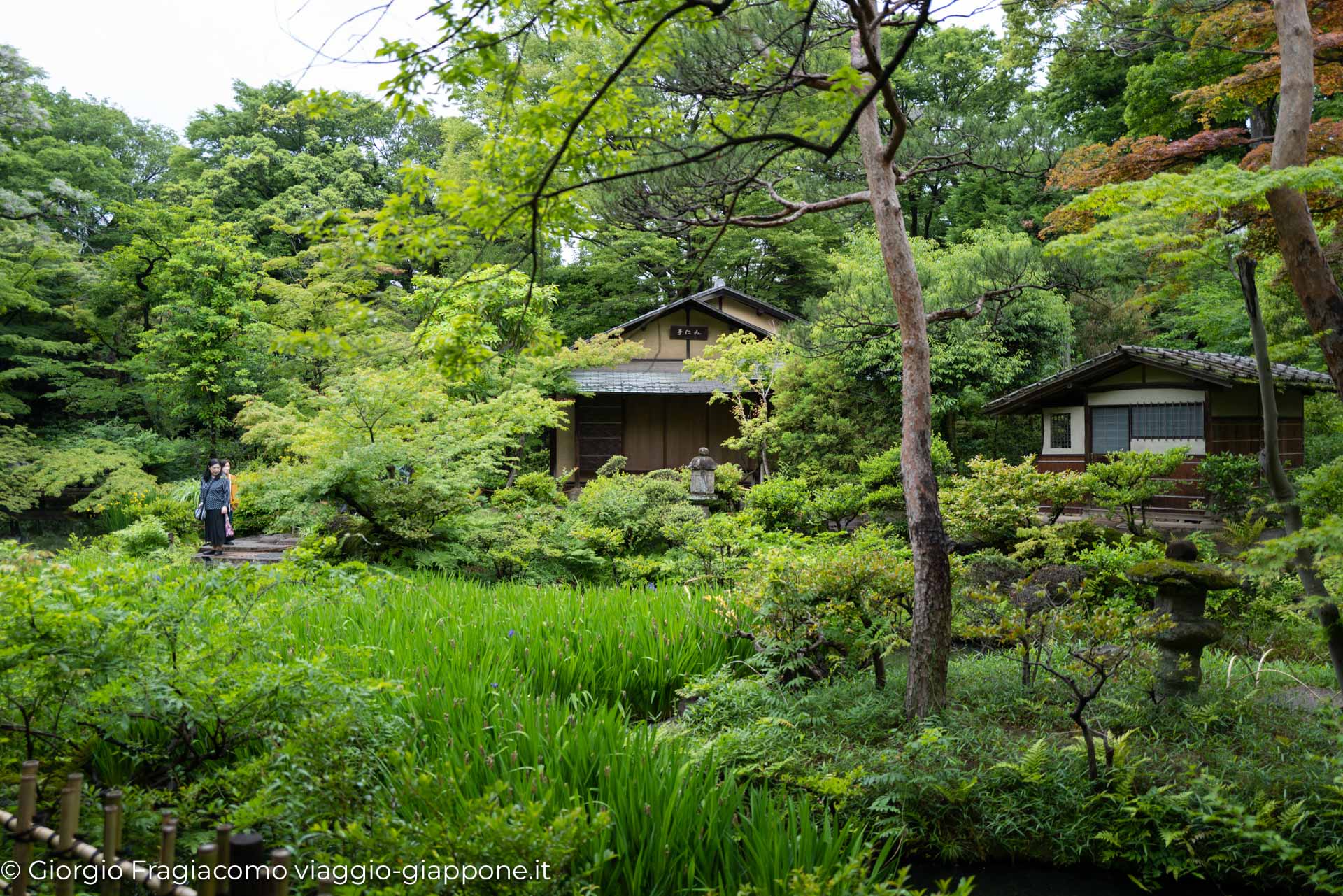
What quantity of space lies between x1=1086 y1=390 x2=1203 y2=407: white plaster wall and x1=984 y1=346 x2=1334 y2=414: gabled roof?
198 mm

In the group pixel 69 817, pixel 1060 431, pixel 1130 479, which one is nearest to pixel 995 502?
pixel 1130 479

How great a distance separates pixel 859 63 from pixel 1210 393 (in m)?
10.9

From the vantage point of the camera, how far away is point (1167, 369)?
1377 centimetres

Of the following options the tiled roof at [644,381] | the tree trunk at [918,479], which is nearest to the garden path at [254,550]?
the tiled roof at [644,381]

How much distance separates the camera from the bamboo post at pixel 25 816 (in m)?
2.24

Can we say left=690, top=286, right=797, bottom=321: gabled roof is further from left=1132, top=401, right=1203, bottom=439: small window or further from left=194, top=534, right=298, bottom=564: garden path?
left=194, top=534, right=298, bottom=564: garden path

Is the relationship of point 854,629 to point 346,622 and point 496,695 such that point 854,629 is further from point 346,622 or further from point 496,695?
point 346,622

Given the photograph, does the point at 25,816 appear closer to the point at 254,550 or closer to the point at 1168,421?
the point at 254,550

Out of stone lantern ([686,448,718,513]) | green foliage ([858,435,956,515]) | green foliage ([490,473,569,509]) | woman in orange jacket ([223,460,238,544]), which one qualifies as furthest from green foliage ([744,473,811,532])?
woman in orange jacket ([223,460,238,544])

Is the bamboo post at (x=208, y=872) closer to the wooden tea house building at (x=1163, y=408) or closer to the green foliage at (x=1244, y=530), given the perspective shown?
the green foliage at (x=1244, y=530)

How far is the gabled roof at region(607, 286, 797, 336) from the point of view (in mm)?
19703

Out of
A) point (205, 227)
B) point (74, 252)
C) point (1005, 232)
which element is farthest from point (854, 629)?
point (74, 252)

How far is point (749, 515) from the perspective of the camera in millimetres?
10602

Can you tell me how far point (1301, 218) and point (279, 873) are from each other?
5705 mm
